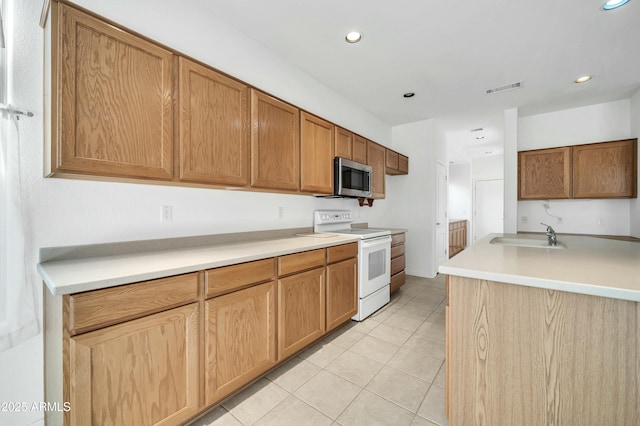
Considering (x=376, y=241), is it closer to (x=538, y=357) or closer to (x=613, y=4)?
(x=538, y=357)

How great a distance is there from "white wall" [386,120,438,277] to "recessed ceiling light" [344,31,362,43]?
2497 millimetres

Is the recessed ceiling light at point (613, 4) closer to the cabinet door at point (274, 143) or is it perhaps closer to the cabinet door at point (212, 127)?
the cabinet door at point (274, 143)

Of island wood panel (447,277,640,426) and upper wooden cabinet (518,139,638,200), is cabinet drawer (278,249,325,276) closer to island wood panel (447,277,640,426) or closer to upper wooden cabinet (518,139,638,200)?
island wood panel (447,277,640,426)

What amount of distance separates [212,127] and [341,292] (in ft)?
5.80

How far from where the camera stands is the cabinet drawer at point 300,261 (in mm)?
1820

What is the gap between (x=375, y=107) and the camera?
3732mm

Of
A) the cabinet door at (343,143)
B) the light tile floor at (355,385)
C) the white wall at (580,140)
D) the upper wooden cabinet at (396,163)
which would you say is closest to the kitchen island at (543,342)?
the light tile floor at (355,385)

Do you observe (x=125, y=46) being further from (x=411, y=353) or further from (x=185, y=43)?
(x=411, y=353)

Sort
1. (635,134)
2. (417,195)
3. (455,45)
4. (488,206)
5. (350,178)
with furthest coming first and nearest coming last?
(488,206) → (417,195) → (635,134) → (350,178) → (455,45)

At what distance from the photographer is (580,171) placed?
3.33 meters

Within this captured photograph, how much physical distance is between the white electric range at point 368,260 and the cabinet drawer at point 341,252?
0.37 feet

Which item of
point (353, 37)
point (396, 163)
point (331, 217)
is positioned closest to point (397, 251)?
point (331, 217)

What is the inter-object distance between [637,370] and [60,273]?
2.31 meters

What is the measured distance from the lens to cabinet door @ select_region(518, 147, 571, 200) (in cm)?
341
